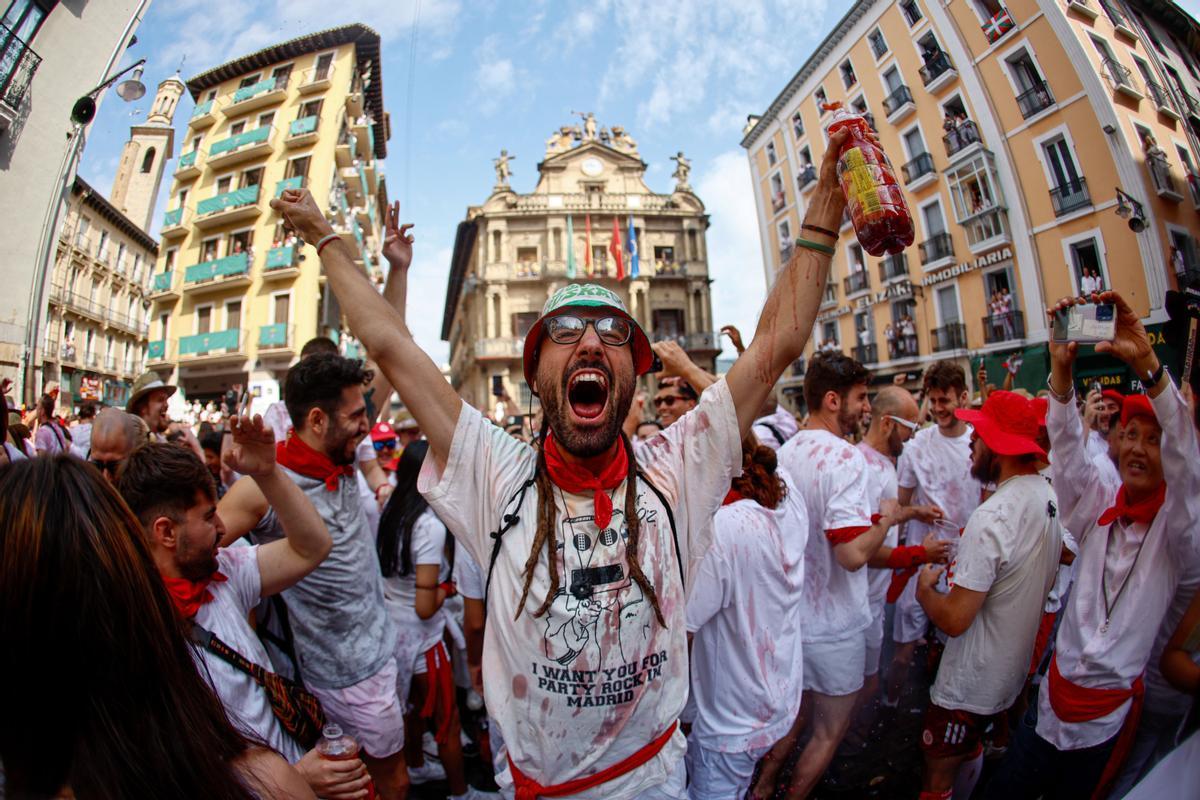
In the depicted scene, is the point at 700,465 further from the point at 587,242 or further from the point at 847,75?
the point at 587,242

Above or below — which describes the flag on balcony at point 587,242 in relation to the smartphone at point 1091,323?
above

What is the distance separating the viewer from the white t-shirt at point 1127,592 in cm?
218

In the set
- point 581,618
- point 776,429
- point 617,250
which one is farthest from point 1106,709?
point 617,250

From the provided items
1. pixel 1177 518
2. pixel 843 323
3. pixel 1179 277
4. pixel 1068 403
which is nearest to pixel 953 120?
pixel 1179 277

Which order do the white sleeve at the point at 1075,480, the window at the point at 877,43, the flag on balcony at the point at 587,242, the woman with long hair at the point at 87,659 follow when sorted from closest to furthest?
the woman with long hair at the point at 87,659 < the white sleeve at the point at 1075,480 < the window at the point at 877,43 < the flag on balcony at the point at 587,242

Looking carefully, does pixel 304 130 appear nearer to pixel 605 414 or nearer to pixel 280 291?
pixel 280 291

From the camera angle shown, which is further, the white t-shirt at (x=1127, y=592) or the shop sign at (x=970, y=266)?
the shop sign at (x=970, y=266)

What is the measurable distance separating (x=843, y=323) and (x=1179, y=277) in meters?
19.6

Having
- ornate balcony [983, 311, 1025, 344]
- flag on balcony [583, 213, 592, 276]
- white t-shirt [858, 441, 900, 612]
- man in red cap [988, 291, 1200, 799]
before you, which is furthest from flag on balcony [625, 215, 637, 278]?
man in red cap [988, 291, 1200, 799]

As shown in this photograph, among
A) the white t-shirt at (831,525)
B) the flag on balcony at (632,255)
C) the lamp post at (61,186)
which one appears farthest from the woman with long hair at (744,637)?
the flag on balcony at (632,255)

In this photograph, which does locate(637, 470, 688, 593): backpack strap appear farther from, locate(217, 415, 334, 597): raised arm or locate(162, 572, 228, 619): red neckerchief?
locate(162, 572, 228, 619): red neckerchief

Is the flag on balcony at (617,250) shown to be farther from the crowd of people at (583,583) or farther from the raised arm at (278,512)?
the raised arm at (278,512)

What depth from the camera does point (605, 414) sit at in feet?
5.33

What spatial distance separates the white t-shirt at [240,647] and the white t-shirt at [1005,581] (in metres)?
2.86
